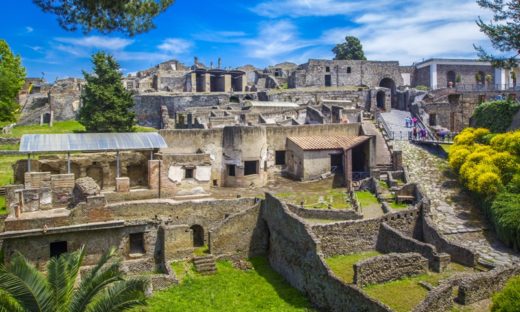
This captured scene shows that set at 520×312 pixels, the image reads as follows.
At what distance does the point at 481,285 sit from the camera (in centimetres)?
1467

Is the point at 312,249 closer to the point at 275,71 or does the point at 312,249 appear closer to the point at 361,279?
the point at 361,279

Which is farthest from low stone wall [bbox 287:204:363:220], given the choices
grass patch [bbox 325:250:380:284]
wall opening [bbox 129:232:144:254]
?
wall opening [bbox 129:232:144:254]

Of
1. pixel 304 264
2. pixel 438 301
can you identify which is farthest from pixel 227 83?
pixel 438 301

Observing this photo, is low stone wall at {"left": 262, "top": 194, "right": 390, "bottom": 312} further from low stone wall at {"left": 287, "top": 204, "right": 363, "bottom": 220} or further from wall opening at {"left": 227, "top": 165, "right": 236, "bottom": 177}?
wall opening at {"left": 227, "top": 165, "right": 236, "bottom": 177}

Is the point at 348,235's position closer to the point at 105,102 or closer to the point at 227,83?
the point at 105,102

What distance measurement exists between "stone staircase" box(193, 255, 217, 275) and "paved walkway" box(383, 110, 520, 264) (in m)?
9.61

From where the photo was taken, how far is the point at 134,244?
2186 cm

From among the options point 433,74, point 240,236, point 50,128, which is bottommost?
point 240,236

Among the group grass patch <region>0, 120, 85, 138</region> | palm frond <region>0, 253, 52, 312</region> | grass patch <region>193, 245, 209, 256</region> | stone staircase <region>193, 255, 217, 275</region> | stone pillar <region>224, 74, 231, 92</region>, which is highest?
stone pillar <region>224, 74, 231, 92</region>

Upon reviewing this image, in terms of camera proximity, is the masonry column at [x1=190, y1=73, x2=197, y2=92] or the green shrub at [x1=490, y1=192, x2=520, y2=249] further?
the masonry column at [x1=190, y1=73, x2=197, y2=92]

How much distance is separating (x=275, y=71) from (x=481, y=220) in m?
42.0

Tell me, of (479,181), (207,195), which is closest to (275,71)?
(207,195)

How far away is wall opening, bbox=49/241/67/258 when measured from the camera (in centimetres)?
1977

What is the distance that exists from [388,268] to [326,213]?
5.34 meters
